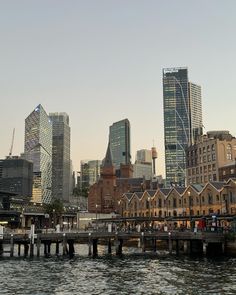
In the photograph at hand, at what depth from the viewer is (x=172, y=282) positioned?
55750mm

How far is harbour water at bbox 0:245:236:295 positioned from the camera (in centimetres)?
5072

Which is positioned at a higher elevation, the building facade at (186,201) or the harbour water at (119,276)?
the building facade at (186,201)

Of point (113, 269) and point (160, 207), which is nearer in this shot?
point (113, 269)

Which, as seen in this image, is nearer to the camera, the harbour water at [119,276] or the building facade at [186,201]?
the harbour water at [119,276]

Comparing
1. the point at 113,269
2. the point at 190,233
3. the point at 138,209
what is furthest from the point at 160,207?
the point at 113,269

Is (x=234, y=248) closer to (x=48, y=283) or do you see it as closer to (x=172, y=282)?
(x=172, y=282)

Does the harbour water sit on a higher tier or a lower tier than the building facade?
lower

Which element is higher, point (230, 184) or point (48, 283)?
point (230, 184)

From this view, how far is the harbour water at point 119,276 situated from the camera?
1997 inches

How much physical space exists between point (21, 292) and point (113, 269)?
2231 cm

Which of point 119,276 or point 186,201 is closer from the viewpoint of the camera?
point 119,276

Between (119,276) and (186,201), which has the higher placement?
(186,201)

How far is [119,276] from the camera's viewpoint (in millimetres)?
61281

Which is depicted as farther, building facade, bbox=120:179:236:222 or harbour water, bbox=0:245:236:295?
building facade, bbox=120:179:236:222
